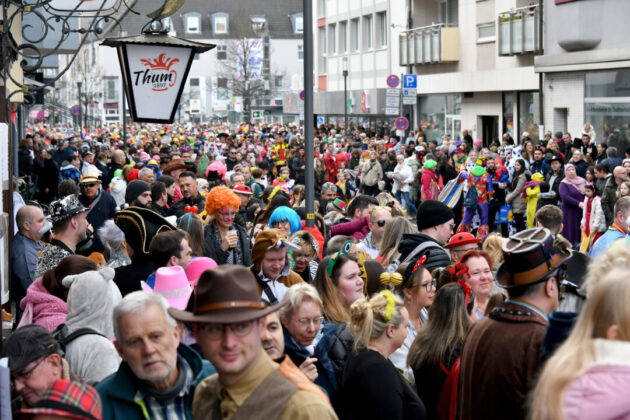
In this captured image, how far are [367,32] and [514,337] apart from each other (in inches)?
1778

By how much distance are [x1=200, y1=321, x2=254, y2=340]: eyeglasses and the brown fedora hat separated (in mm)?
31

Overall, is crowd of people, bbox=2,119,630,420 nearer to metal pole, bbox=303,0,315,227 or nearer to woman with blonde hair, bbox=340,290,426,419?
woman with blonde hair, bbox=340,290,426,419

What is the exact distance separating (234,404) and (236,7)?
333ft

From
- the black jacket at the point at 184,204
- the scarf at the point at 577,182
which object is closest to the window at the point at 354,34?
the scarf at the point at 577,182

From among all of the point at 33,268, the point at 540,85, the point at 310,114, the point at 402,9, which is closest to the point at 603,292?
the point at 33,268

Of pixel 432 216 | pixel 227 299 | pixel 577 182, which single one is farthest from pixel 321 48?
pixel 227 299

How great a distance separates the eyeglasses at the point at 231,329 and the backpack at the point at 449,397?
2.14m

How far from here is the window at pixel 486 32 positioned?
114 ft

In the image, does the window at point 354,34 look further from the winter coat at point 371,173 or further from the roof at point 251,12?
the roof at point 251,12

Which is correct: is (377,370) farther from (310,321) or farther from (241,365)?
(241,365)

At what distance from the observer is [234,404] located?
3318mm

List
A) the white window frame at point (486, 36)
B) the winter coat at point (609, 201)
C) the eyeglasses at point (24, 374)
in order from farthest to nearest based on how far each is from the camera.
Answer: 1. the white window frame at point (486, 36)
2. the winter coat at point (609, 201)
3. the eyeglasses at point (24, 374)

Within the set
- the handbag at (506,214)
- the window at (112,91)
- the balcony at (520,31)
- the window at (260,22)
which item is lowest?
the handbag at (506,214)

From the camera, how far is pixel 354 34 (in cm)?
5009
